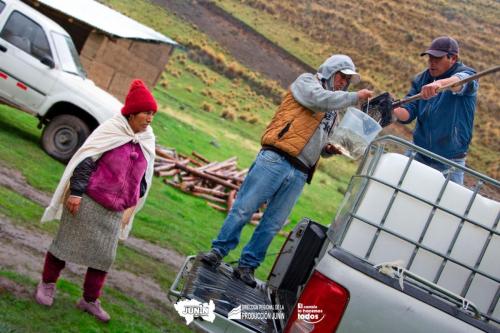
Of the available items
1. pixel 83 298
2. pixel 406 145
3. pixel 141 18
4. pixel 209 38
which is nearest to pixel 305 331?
pixel 406 145

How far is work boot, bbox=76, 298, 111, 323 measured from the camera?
5.68 metres

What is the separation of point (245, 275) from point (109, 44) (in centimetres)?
1303

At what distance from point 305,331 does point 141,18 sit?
48982 millimetres

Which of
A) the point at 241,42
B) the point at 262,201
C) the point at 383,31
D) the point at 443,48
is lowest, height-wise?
the point at 262,201

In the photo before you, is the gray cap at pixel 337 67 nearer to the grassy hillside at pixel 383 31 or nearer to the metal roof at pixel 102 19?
the metal roof at pixel 102 19

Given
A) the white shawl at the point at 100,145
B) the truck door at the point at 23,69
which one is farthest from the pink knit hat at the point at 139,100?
the truck door at the point at 23,69

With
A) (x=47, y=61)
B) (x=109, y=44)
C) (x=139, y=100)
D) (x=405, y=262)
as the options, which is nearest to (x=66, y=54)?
(x=47, y=61)

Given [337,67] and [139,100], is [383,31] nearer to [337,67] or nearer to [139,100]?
[337,67]

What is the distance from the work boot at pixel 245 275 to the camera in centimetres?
579

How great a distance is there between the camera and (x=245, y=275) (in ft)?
19.1

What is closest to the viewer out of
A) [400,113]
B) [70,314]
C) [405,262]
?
[405,262]

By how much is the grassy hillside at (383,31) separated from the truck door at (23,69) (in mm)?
46043

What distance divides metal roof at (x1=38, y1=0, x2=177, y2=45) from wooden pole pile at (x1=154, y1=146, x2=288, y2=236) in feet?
10.6

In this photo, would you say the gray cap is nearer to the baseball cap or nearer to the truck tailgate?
the baseball cap
